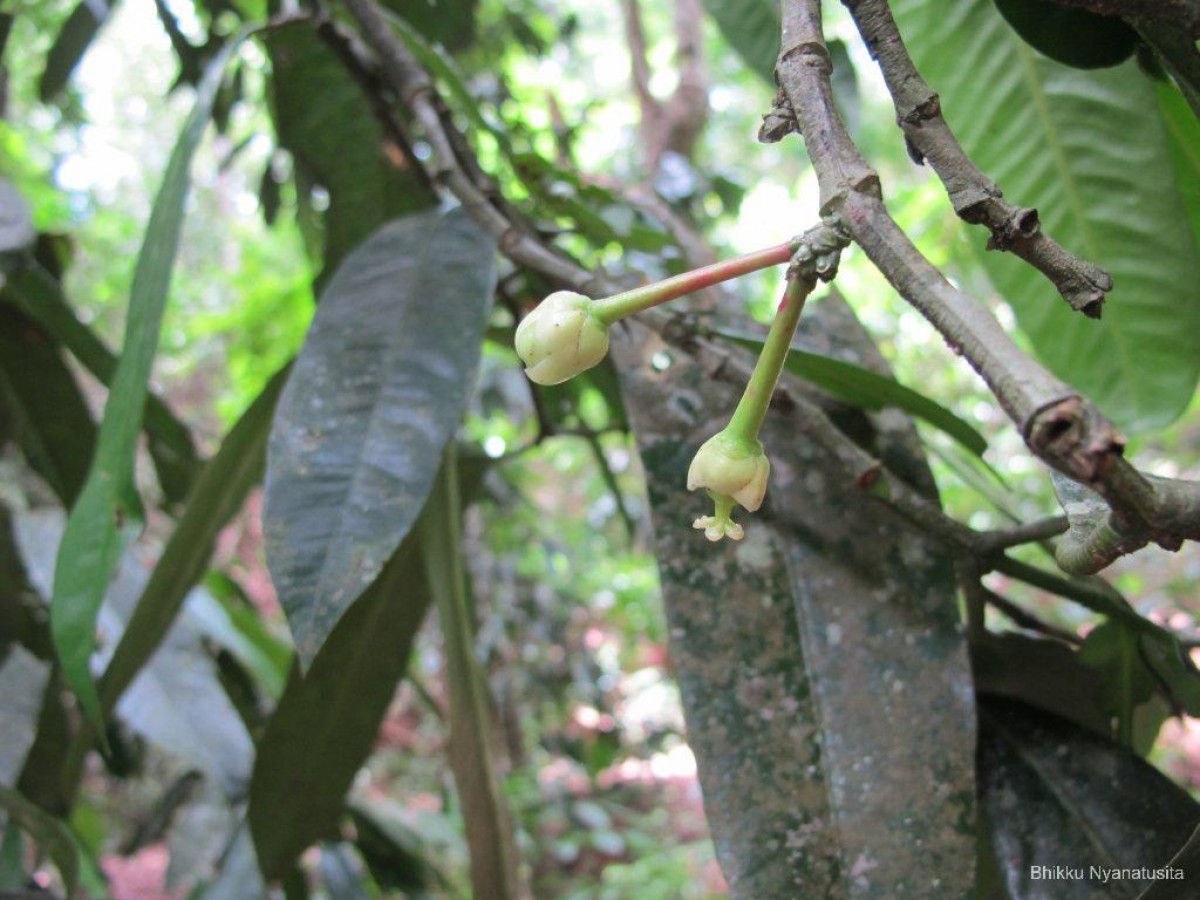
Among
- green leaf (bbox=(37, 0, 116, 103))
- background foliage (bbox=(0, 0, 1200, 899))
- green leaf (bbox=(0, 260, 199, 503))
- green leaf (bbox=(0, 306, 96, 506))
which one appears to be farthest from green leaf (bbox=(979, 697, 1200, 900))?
green leaf (bbox=(37, 0, 116, 103))

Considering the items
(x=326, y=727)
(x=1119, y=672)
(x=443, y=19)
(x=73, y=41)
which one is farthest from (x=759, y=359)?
(x=73, y=41)

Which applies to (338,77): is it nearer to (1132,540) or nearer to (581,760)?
(1132,540)

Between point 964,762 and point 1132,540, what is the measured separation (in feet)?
0.69

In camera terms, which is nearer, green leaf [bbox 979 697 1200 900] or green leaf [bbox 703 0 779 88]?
green leaf [bbox 979 697 1200 900]

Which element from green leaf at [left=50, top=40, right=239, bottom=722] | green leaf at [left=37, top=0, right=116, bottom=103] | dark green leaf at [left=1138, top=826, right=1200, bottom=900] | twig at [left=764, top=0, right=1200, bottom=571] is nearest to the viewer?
twig at [left=764, top=0, right=1200, bottom=571]

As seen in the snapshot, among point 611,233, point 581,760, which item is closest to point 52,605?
point 611,233

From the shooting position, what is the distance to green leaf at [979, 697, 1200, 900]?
399mm

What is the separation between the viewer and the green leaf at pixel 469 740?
21.7 inches

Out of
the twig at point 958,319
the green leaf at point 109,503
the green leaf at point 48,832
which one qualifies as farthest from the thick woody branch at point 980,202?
the green leaf at point 48,832

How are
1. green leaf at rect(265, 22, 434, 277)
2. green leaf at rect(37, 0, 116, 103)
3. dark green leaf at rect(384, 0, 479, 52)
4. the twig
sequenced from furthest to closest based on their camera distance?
1. green leaf at rect(37, 0, 116, 103)
2. dark green leaf at rect(384, 0, 479, 52)
3. green leaf at rect(265, 22, 434, 277)
4. the twig

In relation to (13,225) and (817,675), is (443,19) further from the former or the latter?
(817,675)

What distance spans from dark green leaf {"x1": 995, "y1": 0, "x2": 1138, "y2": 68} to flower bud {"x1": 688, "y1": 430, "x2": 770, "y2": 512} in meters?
0.23

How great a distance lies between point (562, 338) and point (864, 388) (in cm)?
24

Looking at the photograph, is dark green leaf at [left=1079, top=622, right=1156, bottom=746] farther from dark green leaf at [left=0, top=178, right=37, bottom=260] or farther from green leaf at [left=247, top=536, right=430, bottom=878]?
dark green leaf at [left=0, top=178, right=37, bottom=260]
